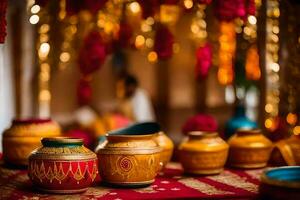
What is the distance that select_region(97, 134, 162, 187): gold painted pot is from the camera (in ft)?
8.49

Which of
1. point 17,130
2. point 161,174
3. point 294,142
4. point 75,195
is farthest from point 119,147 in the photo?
point 294,142

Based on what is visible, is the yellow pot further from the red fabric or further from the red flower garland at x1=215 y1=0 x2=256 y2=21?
the red flower garland at x1=215 y1=0 x2=256 y2=21

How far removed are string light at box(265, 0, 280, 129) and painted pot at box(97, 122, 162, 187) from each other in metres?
1.30

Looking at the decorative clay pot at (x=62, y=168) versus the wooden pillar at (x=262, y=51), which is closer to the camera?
the decorative clay pot at (x=62, y=168)

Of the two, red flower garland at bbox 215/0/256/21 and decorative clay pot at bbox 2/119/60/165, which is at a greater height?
red flower garland at bbox 215/0/256/21

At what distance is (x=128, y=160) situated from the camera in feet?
8.49

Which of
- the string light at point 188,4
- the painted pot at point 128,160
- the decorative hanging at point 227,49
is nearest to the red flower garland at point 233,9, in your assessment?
the string light at point 188,4

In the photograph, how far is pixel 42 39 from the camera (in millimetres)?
4520

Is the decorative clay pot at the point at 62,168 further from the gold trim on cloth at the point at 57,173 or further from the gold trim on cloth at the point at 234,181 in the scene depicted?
the gold trim on cloth at the point at 234,181

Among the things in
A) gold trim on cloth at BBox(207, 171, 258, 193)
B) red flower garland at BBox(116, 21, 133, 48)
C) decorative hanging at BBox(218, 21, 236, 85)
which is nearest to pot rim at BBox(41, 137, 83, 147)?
gold trim on cloth at BBox(207, 171, 258, 193)

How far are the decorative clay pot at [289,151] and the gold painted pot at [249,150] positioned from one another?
75 millimetres

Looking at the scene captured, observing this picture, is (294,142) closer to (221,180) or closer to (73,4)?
(221,180)

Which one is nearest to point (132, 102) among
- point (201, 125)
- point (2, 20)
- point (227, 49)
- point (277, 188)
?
point (227, 49)

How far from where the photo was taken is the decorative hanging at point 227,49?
4598 millimetres
